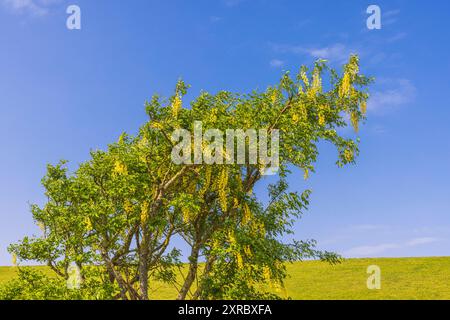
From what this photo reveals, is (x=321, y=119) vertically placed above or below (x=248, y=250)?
above

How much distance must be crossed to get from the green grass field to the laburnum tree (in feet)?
55.7

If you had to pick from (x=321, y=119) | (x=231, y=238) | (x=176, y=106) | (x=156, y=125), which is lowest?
(x=231, y=238)

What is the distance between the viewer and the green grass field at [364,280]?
4300cm

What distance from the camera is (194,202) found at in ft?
68.2

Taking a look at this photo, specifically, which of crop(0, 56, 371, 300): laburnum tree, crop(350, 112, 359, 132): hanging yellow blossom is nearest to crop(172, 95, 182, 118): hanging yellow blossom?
crop(0, 56, 371, 300): laburnum tree

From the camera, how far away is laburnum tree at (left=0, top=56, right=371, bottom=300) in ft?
66.0

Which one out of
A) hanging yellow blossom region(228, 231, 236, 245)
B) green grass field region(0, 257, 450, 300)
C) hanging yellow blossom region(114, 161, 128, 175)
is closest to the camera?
hanging yellow blossom region(228, 231, 236, 245)

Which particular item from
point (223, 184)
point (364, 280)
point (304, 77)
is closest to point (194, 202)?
point (223, 184)

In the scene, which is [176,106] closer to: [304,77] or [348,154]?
[304,77]

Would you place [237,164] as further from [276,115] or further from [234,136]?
[276,115]

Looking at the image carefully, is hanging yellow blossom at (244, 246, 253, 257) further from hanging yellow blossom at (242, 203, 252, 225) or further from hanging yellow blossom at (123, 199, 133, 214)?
A: hanging yellow blossom at (123, 199, 133, 214)

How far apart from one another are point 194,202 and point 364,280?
33.1 metres

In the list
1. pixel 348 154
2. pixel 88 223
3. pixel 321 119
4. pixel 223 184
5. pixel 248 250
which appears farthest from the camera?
pixel 348 154

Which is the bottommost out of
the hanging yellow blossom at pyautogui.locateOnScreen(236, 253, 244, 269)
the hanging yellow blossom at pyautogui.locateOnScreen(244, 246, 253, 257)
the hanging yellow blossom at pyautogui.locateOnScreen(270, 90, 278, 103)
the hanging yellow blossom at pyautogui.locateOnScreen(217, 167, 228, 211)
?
the hanging yellow blossom at pyautogui.locateOnScreen(236, 253, 244, 269)
